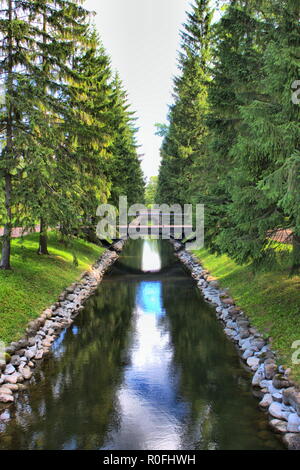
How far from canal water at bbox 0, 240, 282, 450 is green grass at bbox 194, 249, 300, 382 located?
3.90ft

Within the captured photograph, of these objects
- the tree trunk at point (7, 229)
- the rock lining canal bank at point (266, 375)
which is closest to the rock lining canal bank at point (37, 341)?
the tree trunk at point (7, 229)

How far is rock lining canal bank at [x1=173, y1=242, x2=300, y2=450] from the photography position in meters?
7.28

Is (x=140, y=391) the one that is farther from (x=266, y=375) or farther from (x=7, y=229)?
(x=7, y=229)

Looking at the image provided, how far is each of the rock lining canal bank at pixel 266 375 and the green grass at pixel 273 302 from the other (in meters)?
0.25

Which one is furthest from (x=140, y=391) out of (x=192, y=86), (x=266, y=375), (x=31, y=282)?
(x=192, y=86)

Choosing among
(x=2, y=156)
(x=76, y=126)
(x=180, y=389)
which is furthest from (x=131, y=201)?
(x=180, y=389)

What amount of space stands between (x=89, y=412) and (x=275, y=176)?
20.9 feet

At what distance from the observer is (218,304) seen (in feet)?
53.1

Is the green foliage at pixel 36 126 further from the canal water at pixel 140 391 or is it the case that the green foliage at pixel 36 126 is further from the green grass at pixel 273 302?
the green grass at pixel 273 302

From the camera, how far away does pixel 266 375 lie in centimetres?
915

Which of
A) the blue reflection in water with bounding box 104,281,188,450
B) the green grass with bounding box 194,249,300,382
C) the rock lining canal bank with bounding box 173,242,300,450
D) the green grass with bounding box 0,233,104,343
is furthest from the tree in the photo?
the blue reflection in water with bounding box 104,281,188,450

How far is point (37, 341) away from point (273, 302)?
7772mm

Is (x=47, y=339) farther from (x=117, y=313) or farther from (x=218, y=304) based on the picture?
(x=218, y=304)

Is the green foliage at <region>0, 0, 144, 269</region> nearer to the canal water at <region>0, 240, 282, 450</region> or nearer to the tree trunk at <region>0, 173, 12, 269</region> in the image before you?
the tree trunk at <region>0, 173, 12, 269</region>
